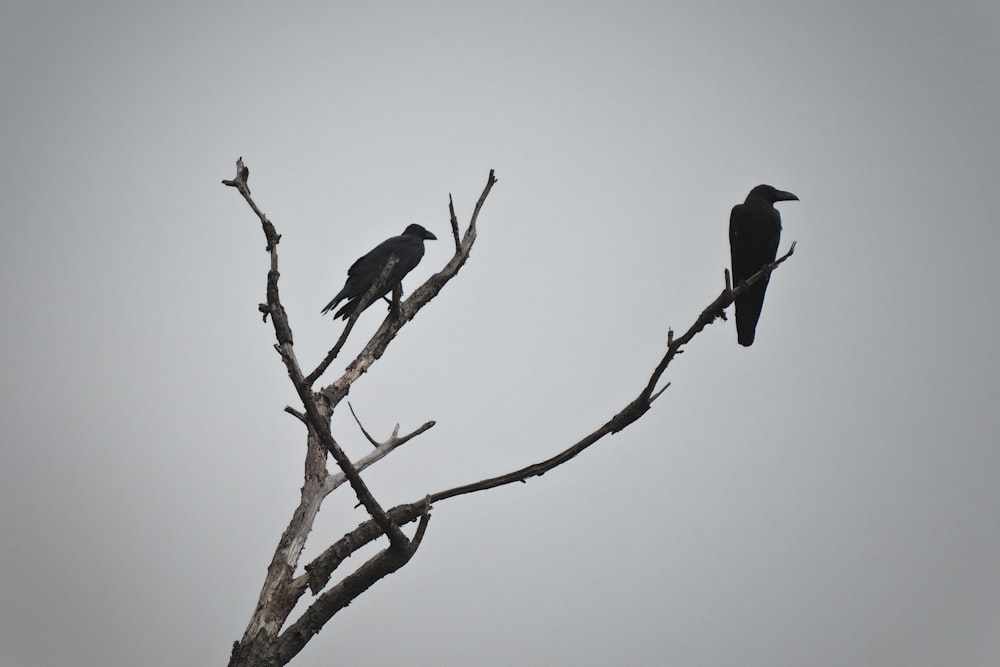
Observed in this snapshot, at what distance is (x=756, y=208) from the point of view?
720 centimetres

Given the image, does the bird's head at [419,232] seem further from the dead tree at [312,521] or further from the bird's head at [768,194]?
the dead tree at [312,521]

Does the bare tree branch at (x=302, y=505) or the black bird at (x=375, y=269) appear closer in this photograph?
the bare tree branch at (x=302, y=505)

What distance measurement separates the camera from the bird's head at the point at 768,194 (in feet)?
24.5

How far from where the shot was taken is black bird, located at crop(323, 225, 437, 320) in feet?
21.4

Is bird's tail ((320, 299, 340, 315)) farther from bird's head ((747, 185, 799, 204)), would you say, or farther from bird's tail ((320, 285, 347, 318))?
bird's head ((747, 185, 799, 204))

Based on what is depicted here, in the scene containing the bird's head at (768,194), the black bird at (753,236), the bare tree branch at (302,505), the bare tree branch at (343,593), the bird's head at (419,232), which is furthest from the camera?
the bird's head at (419,232)

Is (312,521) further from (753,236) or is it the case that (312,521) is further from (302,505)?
(753,236)

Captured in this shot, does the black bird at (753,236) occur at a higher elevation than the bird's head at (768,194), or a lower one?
lower

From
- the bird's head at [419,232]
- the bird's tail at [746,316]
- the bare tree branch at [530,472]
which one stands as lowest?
the bare tree branch at [530,472]

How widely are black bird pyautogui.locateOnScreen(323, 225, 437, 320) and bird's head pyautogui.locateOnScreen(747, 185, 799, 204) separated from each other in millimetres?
3217

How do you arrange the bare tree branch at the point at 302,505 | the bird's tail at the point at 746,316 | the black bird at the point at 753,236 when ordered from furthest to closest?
1. the black bird at the point at 753,236
2. the bird's tail at the point at 746,316
3. the bare tree branch at the point at 302,505

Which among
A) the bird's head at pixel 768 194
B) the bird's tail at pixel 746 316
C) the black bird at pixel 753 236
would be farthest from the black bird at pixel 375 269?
the bird's head at pixel 768 194

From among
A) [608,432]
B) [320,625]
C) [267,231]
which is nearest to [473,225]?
[267,231]

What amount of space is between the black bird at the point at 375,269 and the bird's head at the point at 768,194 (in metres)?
3.22
